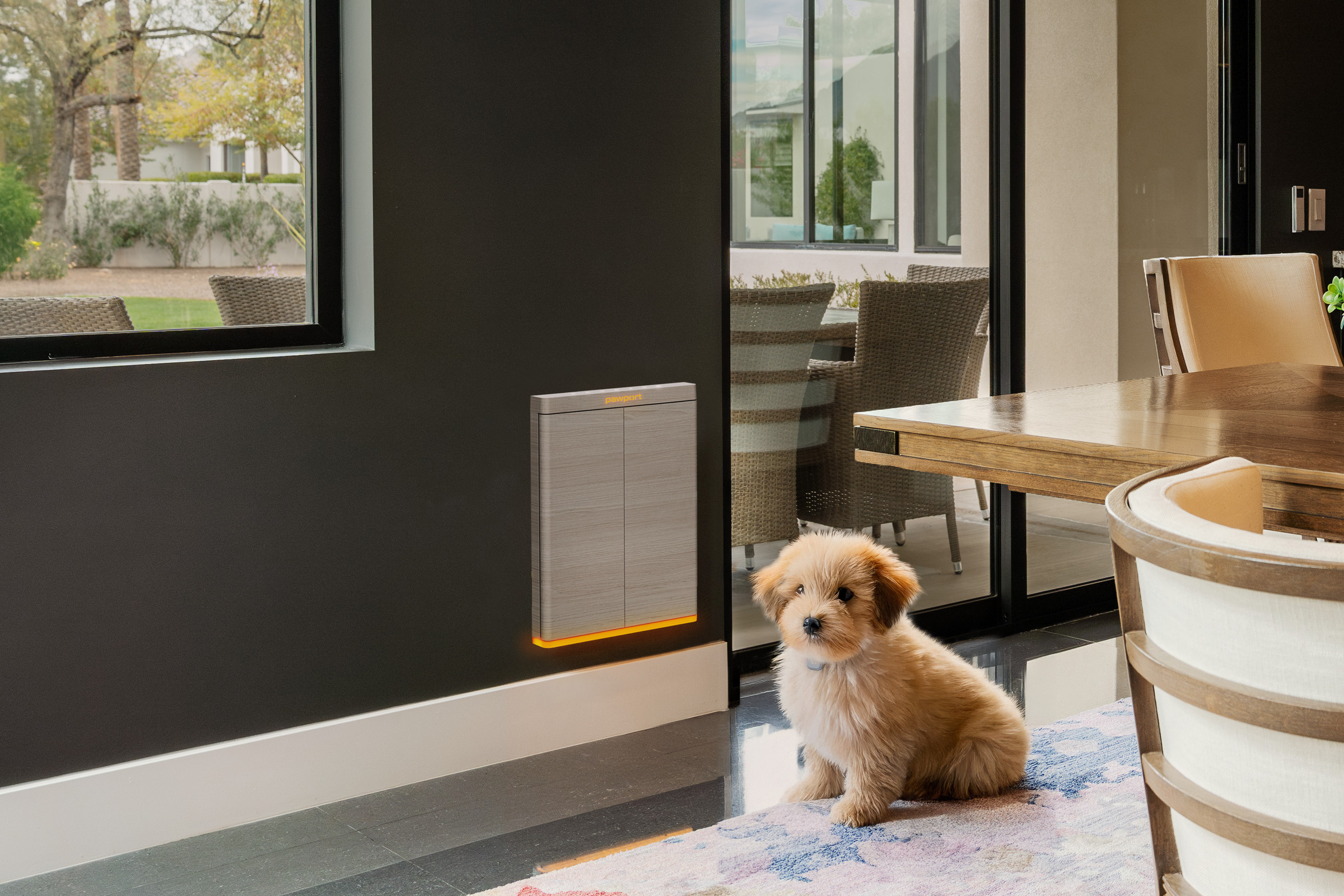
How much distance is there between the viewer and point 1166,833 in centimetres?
98

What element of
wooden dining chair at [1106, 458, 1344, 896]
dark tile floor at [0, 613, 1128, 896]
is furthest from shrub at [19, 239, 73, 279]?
wooden dining chair at [1106, 458, 1344, 896]

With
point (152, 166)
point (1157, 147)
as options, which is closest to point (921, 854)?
point (152, 166)

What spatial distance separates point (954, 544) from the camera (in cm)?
397

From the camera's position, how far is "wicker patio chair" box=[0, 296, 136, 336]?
2.42m

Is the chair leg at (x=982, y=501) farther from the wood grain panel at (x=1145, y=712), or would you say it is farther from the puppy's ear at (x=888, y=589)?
the wood grain panel at (x=1145, y=712)

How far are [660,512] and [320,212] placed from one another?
3.45 feet

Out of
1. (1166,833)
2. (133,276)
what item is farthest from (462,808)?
(1166,833)

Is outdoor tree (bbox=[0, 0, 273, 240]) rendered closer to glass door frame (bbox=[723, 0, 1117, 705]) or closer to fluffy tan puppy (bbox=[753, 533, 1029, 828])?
fluffy tan puppy (bbox=[753, 533, 1029, 828])

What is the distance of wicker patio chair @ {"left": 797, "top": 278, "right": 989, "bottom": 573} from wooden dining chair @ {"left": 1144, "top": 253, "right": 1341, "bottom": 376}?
0.80 metres

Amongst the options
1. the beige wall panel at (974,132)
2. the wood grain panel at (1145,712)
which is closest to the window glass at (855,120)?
the beige wall panel at (974,132)

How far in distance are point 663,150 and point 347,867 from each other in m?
1.78

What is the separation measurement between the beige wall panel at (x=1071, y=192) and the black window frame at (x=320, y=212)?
2250mm

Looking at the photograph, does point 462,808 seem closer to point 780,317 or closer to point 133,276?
point 133,276

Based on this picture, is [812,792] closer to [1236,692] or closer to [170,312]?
[170,312]
